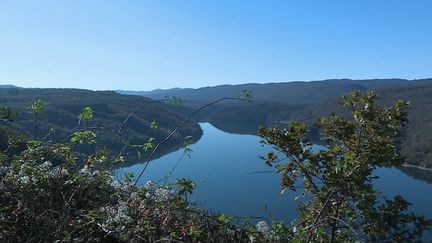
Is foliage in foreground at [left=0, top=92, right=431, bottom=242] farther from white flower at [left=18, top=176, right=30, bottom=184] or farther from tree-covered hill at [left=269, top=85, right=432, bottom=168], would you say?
tree-covered hill at [left=269, top=85, right=432, bottom=168]

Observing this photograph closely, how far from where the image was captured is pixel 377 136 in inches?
139

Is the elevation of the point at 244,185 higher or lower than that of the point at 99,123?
lower

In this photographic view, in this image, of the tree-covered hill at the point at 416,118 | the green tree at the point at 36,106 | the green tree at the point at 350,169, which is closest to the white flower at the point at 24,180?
the green tree at the point at 36,106

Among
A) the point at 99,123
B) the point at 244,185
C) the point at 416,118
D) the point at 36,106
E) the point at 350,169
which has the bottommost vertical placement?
the point at 244,185

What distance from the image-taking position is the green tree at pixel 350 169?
2.98m

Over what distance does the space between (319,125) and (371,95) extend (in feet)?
1.66

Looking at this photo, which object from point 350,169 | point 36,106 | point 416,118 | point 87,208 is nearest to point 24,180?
point 87,208

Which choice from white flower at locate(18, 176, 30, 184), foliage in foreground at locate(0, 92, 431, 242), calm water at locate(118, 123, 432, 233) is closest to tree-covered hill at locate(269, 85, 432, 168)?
calm water at locate(118, 123, 432, 233)

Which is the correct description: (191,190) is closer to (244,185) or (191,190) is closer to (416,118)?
(244,185)

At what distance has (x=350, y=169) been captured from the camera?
10.4 ft

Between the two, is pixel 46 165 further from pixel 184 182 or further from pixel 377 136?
pixel 377 136

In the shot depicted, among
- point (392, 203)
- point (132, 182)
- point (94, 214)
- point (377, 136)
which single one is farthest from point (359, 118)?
point (94, 214)

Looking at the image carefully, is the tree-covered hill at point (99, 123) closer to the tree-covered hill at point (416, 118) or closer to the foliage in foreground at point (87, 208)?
the foliage in foreground at point (87, 208)

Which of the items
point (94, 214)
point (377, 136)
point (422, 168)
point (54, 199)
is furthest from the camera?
point (422, 168)
